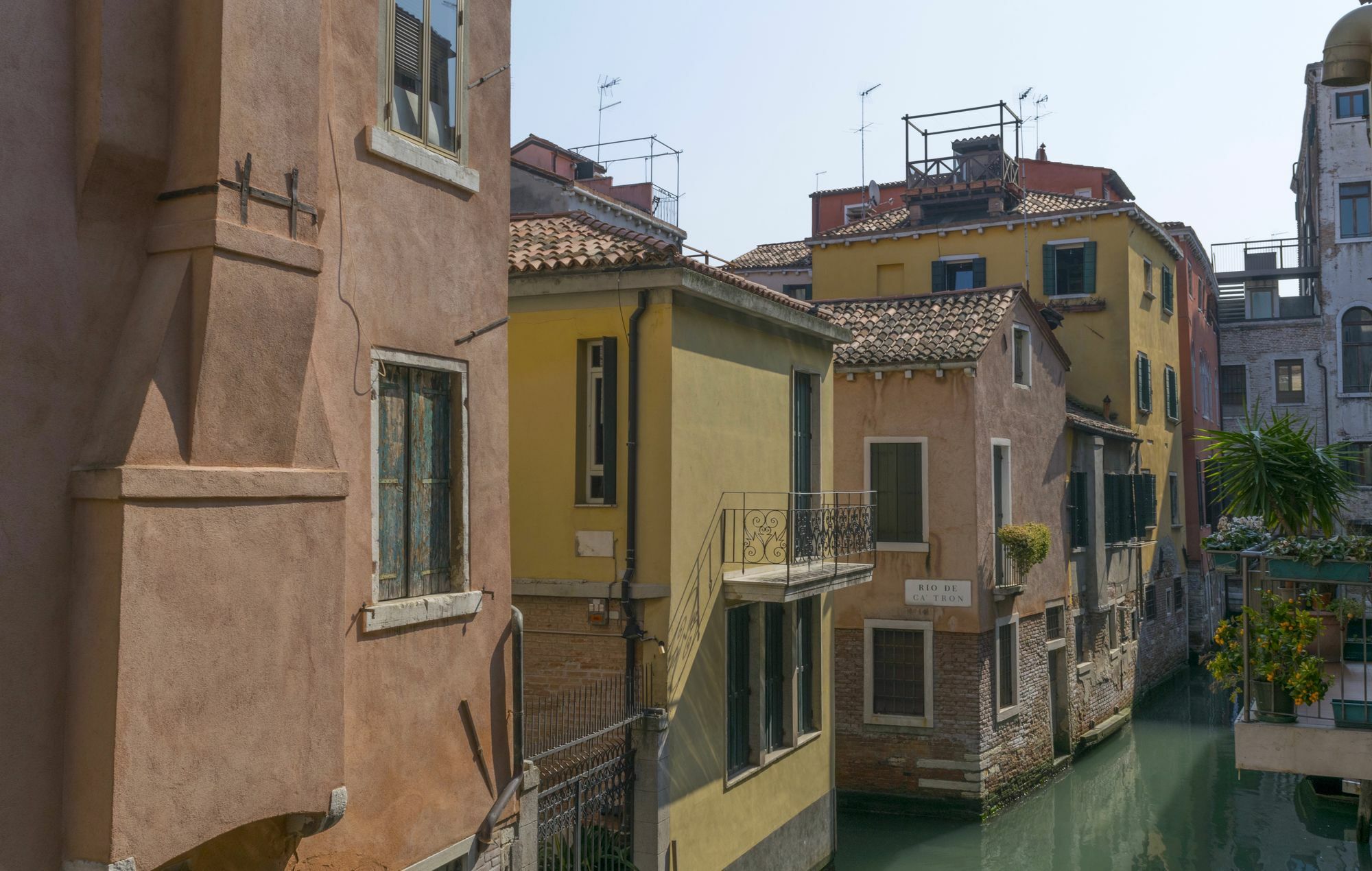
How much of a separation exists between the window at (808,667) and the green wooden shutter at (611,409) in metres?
3.70

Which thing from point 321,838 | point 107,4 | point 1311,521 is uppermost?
point 107,4

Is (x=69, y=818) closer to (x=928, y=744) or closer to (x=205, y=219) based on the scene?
(x=205, y=219)

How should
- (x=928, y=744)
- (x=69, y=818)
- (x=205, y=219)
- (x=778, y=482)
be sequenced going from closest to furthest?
(x=69, y=818) < (x=205, y=219) < (x=778, y=482) < (x=928, y=744)

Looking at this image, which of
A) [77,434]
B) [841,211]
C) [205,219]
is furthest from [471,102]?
[841,211]

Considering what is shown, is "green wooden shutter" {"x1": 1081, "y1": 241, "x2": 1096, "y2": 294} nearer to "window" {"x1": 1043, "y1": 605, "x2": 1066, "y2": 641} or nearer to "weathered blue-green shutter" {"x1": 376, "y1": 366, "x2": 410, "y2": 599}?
"window" {"x1": 1043, "y1": 605, "x2": 1066, "y2": 641}

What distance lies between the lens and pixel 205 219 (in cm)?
563

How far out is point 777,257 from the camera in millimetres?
37500

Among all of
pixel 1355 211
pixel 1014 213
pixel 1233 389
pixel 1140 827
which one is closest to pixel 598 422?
pixel 1140 827

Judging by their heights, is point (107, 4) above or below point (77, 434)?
above

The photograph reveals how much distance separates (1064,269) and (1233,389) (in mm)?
14930

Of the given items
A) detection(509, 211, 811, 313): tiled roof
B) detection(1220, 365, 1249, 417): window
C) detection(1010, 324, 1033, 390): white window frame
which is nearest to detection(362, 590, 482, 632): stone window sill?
detection(509, 211, 811, 313): tiled roof

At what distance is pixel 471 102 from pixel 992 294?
1324 cm

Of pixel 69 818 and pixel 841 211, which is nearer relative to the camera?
pixel 69 818

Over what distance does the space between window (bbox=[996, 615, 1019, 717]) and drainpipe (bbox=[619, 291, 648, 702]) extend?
9.80 meters
